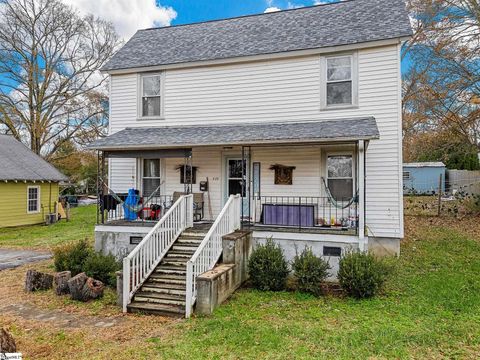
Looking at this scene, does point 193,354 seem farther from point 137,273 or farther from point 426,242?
point 426,242

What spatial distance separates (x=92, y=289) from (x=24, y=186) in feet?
49.0

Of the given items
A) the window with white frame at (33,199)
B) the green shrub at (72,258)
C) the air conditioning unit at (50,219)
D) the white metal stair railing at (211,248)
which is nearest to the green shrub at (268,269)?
the white metal stair railing at (211,248)

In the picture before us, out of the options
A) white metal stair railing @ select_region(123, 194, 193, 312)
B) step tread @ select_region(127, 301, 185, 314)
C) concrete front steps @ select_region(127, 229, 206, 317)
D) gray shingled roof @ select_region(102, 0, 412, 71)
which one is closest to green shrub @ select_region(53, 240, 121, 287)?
white metal stair railing @ select_region(123, 194, 193, 312)

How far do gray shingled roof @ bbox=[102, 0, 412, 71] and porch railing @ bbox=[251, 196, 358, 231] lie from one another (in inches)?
176

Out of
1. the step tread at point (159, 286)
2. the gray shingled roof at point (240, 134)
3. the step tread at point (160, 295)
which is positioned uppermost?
the gray shingled roof at point (240, 134)

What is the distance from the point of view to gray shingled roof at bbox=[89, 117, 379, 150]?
28.0ft

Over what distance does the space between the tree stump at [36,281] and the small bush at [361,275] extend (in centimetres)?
661

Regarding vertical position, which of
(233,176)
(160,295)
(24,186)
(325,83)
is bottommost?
(160,295)

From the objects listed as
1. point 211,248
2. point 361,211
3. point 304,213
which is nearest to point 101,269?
point 211,248

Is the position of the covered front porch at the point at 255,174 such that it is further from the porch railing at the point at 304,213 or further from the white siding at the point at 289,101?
the white siding at the point at 289,101

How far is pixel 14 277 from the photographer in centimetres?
900

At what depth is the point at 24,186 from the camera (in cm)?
1905

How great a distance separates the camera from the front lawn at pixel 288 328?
4832mm

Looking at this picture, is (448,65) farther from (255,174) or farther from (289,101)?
(255,174)
